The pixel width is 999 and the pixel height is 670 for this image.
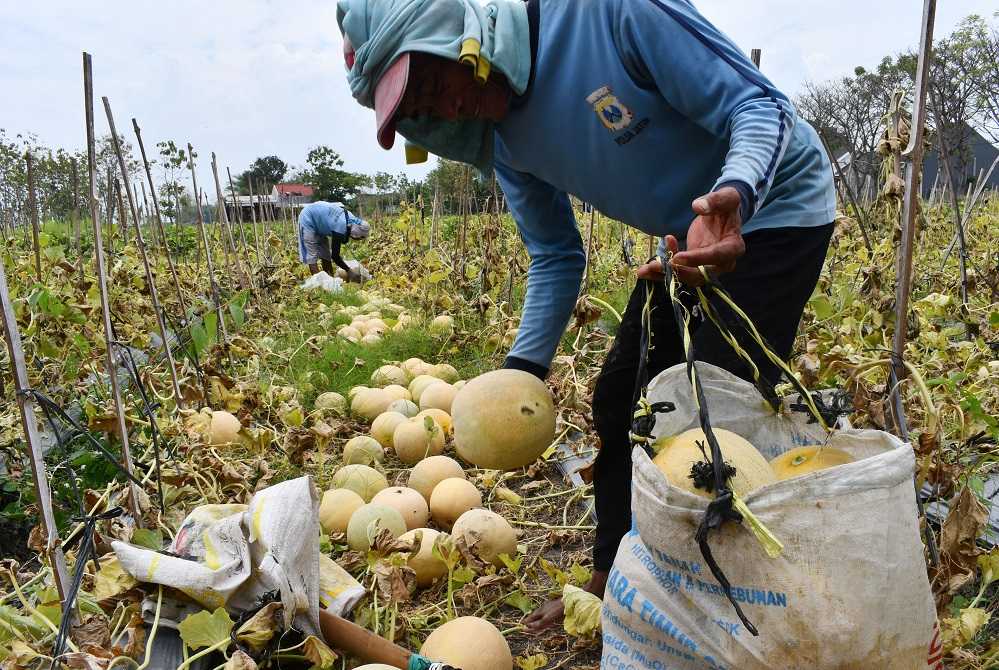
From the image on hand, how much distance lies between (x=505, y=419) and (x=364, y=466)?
1.18 meters

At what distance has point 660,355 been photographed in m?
1.93

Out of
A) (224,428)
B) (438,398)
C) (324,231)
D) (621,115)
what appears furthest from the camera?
(324,231)

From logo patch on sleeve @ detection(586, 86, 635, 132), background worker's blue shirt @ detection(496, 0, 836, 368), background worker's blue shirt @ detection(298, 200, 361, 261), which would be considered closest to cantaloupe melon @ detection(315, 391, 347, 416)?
background worker's blue shirt @ detection(496, 0, 836, 368)

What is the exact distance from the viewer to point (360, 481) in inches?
114

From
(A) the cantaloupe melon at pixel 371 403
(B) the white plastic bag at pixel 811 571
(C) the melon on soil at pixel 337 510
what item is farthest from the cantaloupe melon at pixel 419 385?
(B) the white plastic bag at pixel 811 571

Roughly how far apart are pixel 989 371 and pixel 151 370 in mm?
3151

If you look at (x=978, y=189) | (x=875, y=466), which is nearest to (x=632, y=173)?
(x=875, y=466)

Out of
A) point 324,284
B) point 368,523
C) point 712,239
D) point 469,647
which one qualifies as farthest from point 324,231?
point 712,239

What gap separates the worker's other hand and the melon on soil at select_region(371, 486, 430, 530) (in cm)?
164

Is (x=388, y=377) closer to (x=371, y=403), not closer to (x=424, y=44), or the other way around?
(x=371, y=403)

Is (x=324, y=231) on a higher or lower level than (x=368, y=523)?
higher

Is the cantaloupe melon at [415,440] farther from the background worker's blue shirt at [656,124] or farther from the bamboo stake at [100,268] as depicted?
the background worker's blue shirt at [656,124]

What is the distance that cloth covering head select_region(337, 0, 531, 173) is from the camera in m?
1.66

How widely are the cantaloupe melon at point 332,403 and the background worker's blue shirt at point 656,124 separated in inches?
92.6
